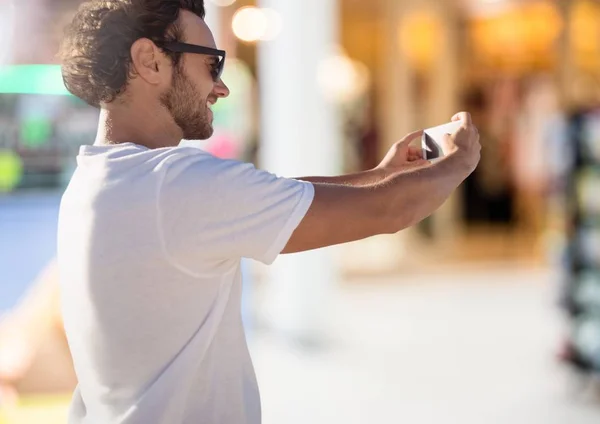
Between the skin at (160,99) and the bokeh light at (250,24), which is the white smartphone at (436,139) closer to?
the skin at (160,99)

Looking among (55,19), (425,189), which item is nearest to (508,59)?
(55,19)

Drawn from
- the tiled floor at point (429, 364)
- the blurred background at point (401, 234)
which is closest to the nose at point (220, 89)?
the blurred background at point (401, 234)

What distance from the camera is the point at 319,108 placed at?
573cm

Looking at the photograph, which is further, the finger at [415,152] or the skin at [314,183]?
the finger at [415,152]

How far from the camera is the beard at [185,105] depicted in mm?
1286

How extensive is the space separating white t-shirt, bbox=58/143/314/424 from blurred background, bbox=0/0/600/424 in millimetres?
1908

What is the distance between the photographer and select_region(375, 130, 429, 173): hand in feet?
4.65

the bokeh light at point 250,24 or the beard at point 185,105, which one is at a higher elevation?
the bokeh light at point 250,24

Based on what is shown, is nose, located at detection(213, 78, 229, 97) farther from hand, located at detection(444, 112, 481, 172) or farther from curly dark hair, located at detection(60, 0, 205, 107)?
hand, located at detection(444, 112, 481, 172)

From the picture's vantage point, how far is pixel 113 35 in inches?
49.3

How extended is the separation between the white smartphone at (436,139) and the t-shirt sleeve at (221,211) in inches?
11.8

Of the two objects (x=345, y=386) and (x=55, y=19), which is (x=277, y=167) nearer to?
(x=345, y=386)

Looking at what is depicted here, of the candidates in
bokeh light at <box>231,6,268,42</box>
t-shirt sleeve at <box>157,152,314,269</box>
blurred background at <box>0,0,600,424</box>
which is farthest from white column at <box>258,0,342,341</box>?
t-shirt sleeve at <box>157,152,314,269</box>

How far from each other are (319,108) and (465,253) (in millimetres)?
4525
